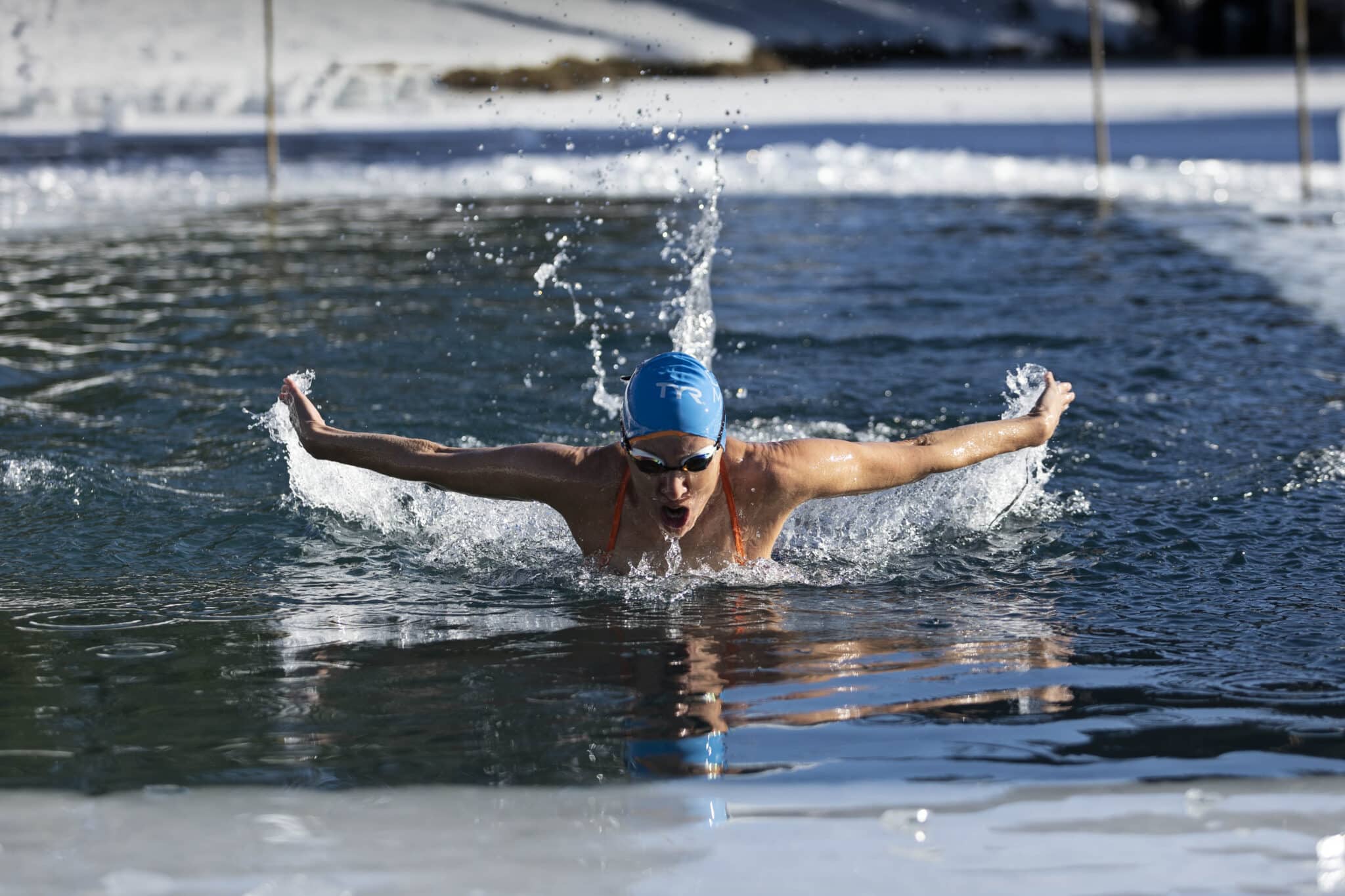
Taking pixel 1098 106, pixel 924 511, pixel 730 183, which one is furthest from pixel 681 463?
pixel 1098 106

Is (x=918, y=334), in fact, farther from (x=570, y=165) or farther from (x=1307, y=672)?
(x=570, y=165)

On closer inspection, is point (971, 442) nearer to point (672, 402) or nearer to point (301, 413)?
point (672, 402)

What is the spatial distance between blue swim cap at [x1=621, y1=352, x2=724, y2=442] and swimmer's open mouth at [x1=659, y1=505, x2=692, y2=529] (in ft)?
0.83

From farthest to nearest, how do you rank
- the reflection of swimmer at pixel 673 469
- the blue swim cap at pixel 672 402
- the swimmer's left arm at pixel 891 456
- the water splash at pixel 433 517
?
the water splash at pixel 433 517 < the swimmer's left arm at pixel 891 456 < the reflection of swimmer at pixel 673 469 < the blue swim cap at pixel 672 402

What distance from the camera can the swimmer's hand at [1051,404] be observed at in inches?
213

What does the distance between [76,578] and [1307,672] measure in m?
4.23

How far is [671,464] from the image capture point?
4738 millimetres

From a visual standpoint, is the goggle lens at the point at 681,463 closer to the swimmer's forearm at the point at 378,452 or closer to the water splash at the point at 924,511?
the swimmer's forearm at the point at 378,452

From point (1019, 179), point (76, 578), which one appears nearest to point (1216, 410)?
point (76, 578)

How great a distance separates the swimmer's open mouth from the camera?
4.87m

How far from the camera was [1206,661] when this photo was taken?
15.2 ft

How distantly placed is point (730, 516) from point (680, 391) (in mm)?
659

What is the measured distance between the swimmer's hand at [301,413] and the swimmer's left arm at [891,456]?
5.26 ft

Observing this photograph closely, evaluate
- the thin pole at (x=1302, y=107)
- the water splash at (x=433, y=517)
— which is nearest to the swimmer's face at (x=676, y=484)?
the water splash at (x=433, y=517)
